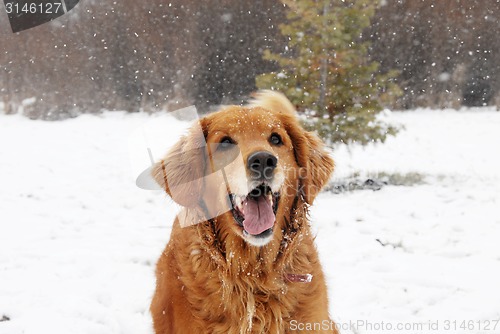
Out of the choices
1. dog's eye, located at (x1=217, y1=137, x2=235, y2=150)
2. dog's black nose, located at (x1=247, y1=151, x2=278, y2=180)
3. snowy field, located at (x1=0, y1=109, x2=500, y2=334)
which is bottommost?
snowy field, located at (x1=0, y1=109, x2=500, y2=334)

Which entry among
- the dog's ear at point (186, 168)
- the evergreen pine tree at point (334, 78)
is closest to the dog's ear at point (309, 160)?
the dog's ear at point (186, 168)

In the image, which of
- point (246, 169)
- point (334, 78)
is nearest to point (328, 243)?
point (246, 169)

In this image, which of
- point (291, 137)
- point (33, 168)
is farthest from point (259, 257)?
point (33, 168)

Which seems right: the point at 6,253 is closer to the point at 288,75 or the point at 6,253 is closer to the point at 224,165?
the point at 224,165

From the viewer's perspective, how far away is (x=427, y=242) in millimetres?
5184

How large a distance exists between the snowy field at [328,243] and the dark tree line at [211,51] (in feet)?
16.0

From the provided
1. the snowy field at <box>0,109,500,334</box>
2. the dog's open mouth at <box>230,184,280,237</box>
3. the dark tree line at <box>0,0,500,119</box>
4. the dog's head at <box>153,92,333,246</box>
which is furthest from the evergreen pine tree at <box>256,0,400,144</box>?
the dark tree line at <box>0,0,500,119</box>

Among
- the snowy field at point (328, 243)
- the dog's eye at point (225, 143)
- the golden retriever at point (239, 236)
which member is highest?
the dog's eye at point (225, 143)

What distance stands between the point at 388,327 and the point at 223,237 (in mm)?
1689

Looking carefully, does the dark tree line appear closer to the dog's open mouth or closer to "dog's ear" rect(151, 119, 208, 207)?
"dog's ear" rect(151, 119, 208, 207)

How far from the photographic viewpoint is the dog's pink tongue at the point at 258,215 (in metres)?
2.63

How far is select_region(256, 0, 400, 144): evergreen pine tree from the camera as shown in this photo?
24.4 ft

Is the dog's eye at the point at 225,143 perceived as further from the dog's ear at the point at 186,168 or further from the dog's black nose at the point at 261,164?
the dog's black nose at the point at 261,164

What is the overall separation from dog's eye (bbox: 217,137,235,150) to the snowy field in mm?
540
